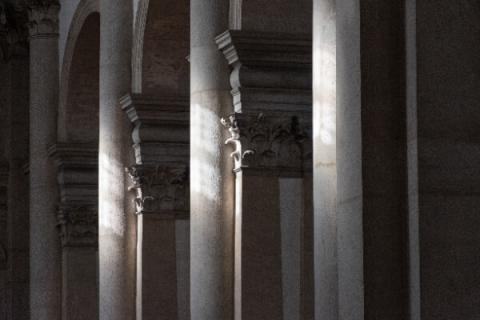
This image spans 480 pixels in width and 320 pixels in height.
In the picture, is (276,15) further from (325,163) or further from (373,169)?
(373,169)

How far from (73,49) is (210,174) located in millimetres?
9301

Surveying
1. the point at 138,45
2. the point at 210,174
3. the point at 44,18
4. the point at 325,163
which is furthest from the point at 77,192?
the point at 325,163

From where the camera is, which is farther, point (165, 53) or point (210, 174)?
point (165, 53)

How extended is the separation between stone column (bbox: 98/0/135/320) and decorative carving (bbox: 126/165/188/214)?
0.87ft

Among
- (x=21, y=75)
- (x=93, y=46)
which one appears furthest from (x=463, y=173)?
(x=21, y=75)

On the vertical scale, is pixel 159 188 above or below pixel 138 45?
below

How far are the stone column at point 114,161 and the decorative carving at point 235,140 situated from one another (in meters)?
4.45

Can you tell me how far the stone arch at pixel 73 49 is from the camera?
24797 mm

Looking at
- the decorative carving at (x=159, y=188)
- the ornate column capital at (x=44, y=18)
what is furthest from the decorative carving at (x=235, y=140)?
the ornate column capital at (x=44, y=18)

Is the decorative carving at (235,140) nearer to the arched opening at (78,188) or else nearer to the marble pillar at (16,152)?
the arched opening at (78,188)

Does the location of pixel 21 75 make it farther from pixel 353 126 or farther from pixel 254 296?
pixel 353 126

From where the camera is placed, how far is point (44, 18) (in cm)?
2772

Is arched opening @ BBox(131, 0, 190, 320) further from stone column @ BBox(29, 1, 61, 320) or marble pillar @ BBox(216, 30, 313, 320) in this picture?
stone column @ BBox(29, 1, 61, 320)

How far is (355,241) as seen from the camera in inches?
443
